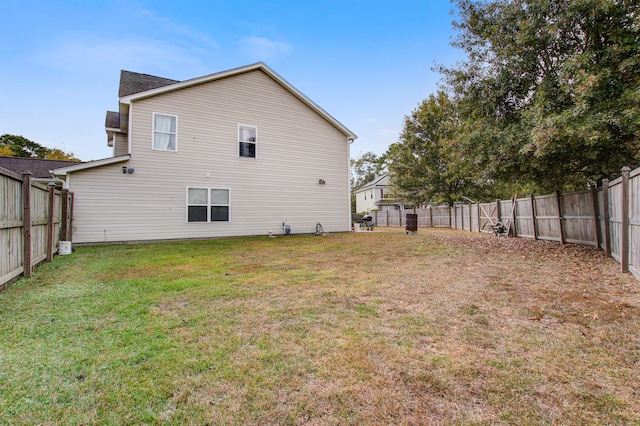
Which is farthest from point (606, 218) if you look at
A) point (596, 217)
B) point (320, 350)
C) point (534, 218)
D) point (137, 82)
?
point (137, 82)

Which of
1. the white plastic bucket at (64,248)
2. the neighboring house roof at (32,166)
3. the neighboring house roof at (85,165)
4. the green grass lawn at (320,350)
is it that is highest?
the neighboring house roof at (32,166)

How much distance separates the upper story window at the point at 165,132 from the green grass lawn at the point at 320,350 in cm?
673

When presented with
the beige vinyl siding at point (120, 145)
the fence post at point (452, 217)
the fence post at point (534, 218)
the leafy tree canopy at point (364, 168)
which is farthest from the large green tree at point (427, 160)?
the leafy tree canopy at point (364, 168)

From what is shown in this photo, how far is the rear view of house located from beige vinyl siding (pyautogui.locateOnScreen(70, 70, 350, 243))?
0.03 metres

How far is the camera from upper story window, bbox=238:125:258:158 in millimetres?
11750

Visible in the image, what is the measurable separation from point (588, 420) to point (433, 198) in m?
24.0

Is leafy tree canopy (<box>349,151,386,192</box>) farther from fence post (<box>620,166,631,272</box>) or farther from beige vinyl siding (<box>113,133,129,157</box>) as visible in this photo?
fence post (<box>620,166,631,272</box>)

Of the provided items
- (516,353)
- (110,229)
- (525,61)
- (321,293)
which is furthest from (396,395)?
(110,229)

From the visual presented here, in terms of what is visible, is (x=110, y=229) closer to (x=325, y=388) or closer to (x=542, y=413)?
(x=325, y=388)

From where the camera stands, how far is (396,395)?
1.81 meters

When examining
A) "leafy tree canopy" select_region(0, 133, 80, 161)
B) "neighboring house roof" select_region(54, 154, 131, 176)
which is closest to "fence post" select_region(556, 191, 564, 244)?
"neighboring house roof" select_region(54, 154, 131, 176)

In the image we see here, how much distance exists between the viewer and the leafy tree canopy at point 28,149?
28141mm

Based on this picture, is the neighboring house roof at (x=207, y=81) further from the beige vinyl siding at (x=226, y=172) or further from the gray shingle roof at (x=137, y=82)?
the beige vinyl siding at (x=226, y=172)

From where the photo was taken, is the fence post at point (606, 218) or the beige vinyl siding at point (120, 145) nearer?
the fence post at point (606, 218)
